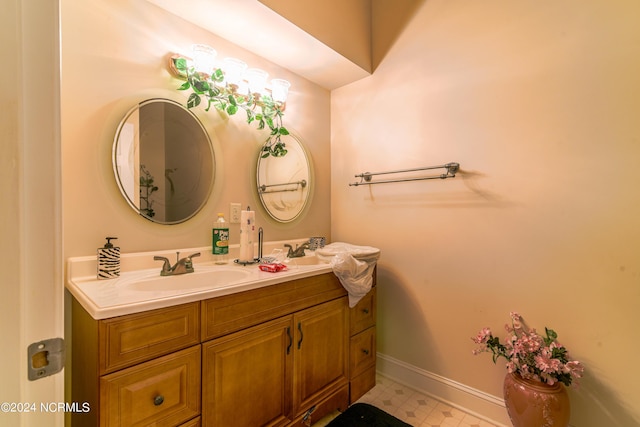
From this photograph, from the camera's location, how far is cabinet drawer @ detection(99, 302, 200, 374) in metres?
0.82

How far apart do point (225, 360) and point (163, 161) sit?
40.4 inches

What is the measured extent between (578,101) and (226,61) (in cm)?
184

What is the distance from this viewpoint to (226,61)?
161cm

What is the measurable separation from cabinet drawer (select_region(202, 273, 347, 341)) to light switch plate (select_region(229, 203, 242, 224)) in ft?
2.04

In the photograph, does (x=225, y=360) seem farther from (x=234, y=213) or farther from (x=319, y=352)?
(x=234, y=213)

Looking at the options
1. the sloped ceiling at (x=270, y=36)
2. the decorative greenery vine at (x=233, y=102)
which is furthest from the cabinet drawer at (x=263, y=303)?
the sloped ceiling at (x=270, y=36)

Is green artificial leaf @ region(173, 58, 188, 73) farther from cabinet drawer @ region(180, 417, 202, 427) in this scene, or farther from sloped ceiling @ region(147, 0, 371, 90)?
cabinet drawer @ region(180, 417, 202, 427)

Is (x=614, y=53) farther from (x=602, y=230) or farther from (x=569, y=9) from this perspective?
(x=602, y=230)

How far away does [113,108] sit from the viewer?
1292 millimetres

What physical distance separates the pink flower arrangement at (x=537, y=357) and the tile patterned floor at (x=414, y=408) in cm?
46

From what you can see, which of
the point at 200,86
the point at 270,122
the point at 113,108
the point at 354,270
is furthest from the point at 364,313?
the point at 113,108

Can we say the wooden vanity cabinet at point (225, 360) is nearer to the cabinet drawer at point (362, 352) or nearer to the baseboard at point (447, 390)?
the cabinet drawer at point (362, 352)

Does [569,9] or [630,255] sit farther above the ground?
[569,9]

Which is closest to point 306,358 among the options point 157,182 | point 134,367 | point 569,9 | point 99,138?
point 134,367
